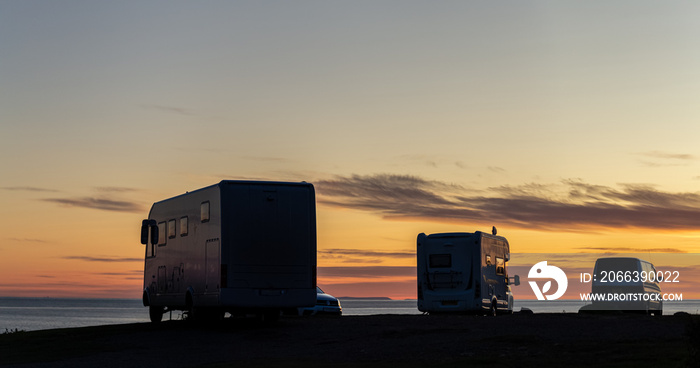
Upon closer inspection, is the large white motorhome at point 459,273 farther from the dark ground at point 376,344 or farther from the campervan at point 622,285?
the campervan at point 622,285

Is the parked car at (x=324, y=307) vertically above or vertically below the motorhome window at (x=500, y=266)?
below

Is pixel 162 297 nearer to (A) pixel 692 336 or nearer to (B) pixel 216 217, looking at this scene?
(B) pixel 216 217

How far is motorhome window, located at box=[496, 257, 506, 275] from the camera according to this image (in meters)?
31.4

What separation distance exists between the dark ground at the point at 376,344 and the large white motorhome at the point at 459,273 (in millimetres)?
4880

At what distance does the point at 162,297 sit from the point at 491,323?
10846 millimetres

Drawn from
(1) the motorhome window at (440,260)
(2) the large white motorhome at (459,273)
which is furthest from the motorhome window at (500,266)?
(1) the motorhome window at (440,260)

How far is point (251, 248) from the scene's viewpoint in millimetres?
23141

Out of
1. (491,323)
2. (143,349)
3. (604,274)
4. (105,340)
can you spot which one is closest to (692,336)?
(491,323)

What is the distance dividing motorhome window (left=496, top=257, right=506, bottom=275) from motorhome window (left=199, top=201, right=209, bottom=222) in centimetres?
A: 1206

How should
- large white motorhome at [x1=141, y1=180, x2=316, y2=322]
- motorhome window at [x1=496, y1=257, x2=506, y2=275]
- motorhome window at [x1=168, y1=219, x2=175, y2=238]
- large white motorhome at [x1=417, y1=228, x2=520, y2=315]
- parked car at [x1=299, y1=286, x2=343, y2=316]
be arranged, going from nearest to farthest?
large white motorhome at [x1=141, y1=180, x2=316, y2=322], motorhome window at [x1=168, y1=219, x2=175, y2=238], large white motorhome at [x1=417, y1=228, x2=520, y2=315], motorhome window at [x1=496, y1=257, x2=506, y2=275], parked car at [x1=299, y1=286, x2=343, y2=316]

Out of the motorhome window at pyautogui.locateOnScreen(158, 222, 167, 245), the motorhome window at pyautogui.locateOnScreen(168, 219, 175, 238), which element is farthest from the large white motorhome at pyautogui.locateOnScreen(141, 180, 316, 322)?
the motorhome window at pyautogui.locateOnScreen(158, 222, 167, 245)

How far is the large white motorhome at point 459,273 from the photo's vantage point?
97.4 feet

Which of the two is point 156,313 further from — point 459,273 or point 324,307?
point 459,273

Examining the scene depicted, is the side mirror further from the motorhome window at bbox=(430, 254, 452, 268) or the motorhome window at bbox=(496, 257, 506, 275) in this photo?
the motorhome window at bbox=(496, 257, 506, 275)
